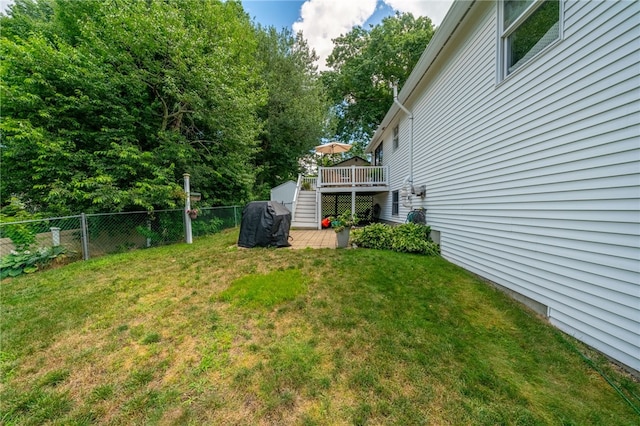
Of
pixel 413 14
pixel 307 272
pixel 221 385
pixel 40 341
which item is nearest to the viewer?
pixel 221 385

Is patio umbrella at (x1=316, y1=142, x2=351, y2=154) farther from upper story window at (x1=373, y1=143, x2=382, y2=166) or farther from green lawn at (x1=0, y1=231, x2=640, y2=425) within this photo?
green lawn at (x1=0, y1=231, x2=640, y2=425)

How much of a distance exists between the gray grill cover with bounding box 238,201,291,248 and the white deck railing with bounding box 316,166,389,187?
403cm

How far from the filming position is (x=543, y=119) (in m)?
2.66

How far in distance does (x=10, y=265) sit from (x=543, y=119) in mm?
8789

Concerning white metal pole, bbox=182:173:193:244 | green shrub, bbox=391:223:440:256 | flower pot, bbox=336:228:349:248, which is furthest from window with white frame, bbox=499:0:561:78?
white metal pole, bbox=182:173:193:244

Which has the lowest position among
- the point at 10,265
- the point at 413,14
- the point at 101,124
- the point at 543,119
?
the point at 10,265

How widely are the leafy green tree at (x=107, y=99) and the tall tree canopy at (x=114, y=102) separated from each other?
26mm

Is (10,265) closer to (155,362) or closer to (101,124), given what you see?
(101,124)

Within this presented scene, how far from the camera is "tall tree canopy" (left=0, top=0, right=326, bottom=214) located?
18.0 ft

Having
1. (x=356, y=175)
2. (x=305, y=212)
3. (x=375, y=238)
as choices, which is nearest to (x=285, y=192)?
(x=305, y=212)

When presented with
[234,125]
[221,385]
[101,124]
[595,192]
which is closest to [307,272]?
[221,385]

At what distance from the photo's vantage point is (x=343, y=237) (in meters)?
5.87

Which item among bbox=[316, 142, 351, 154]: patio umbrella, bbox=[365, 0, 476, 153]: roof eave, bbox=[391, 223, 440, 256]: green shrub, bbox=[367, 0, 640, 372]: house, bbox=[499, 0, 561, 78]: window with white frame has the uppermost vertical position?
bbox=[365, 0, 476, 153]: roof eave

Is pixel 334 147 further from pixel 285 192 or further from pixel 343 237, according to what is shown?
pixel 343 237
